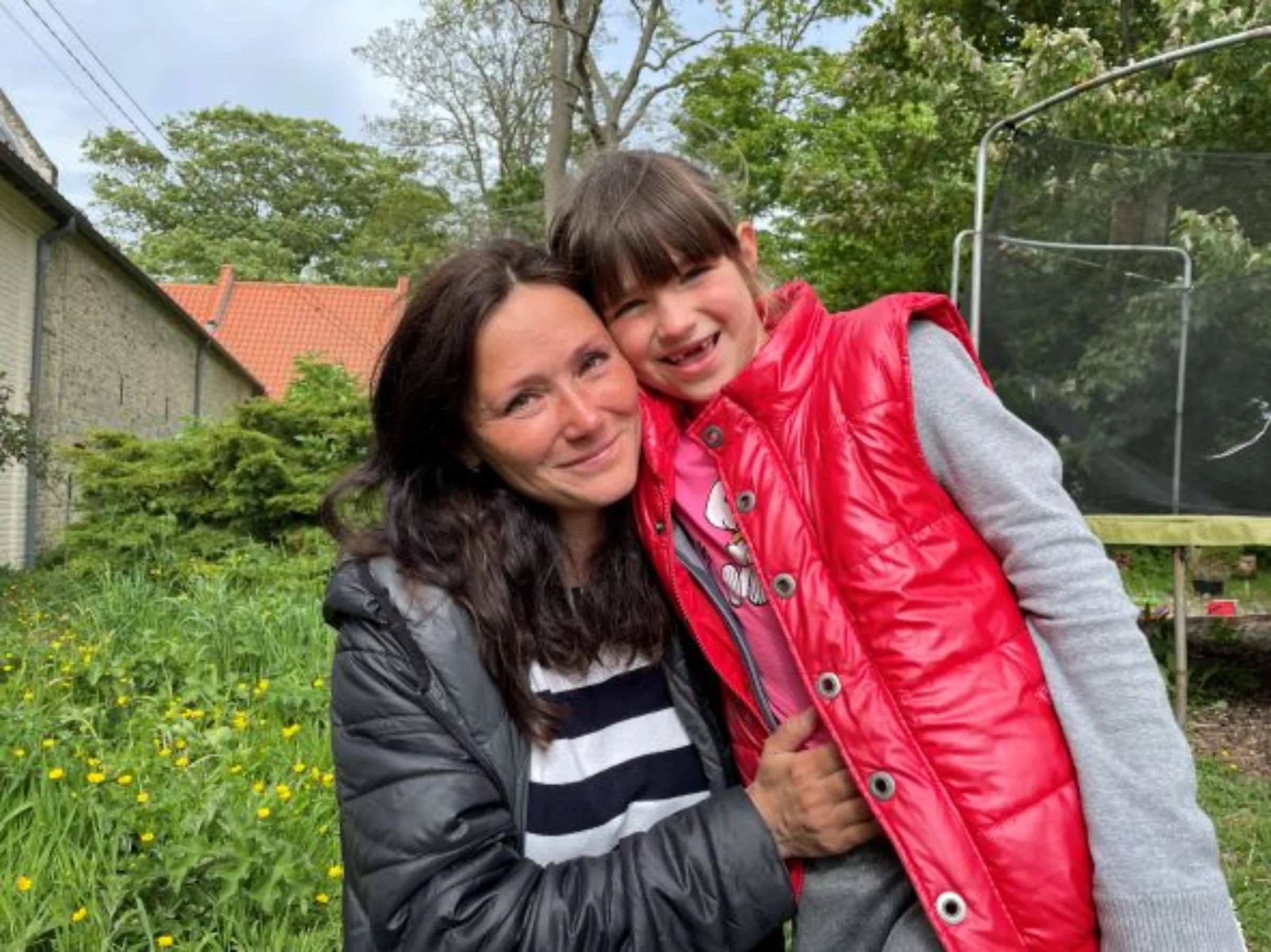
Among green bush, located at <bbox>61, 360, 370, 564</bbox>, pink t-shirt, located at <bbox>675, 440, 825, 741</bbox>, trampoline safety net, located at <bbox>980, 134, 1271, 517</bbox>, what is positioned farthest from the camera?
green bush, located at <bbox>61, 360, 370, 564</bbox>

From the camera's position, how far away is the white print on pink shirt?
52.4 inches

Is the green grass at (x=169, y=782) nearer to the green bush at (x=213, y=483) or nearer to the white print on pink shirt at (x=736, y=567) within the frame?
the white print on pink shirt at (x=736, y=567)

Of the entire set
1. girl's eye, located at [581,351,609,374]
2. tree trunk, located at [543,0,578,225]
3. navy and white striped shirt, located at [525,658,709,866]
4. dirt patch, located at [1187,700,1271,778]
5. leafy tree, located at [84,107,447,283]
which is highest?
leafy tree, located at [84,107,447,283]

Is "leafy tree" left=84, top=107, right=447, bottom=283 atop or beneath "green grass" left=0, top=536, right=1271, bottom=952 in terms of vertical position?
atop

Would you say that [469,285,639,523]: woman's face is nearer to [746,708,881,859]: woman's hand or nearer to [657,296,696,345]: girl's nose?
[657,296,696,345]: girl's nose

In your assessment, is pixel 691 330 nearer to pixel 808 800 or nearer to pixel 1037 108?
pixel 808 800

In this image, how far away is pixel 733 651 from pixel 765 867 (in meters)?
0.27

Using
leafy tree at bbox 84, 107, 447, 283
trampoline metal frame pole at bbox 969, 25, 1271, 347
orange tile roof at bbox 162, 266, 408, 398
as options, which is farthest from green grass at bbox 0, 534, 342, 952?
leafy tree at bbox 84, 107, 447, 283

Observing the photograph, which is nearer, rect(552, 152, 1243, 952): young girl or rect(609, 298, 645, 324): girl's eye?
rect(552, 152, 1243, 952): young girl

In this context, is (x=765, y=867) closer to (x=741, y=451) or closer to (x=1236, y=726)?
(x=741, y=451)

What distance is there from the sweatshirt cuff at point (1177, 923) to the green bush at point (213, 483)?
7855mm

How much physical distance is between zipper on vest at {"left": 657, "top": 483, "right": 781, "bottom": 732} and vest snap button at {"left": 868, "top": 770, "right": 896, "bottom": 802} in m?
0.19

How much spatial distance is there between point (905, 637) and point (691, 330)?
53 cm

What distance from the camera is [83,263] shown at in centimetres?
1444
